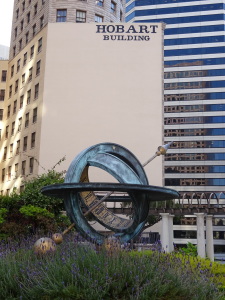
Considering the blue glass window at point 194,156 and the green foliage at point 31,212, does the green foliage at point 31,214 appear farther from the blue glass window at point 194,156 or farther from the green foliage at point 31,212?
the blue glass window at point 194,156

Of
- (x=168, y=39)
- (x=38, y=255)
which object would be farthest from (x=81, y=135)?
(x=168, y=39)

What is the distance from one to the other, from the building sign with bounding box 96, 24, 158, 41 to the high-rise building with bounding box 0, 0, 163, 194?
11 cm

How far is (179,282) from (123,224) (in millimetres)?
5691

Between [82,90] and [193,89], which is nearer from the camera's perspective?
[82,90]

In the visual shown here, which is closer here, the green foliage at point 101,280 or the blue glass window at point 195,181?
the green foliage at point 101,280

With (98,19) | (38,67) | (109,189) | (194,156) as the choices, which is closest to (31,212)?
(109,189)

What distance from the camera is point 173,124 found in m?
79.2

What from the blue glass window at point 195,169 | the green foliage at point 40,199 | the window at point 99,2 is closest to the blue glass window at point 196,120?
the blue glass window at point 195,169

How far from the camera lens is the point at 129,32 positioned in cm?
4197

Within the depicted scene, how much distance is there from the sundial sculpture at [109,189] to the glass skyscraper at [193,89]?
207 ft

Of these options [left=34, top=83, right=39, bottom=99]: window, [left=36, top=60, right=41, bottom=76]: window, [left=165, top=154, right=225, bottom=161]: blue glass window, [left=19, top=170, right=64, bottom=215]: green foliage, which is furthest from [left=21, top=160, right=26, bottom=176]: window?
[left=165, top=154, right=225, bottom=161]: blue glass window

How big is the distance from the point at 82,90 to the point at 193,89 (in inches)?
1739

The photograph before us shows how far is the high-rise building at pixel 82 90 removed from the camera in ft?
129

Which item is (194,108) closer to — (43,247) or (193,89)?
(193,89)
